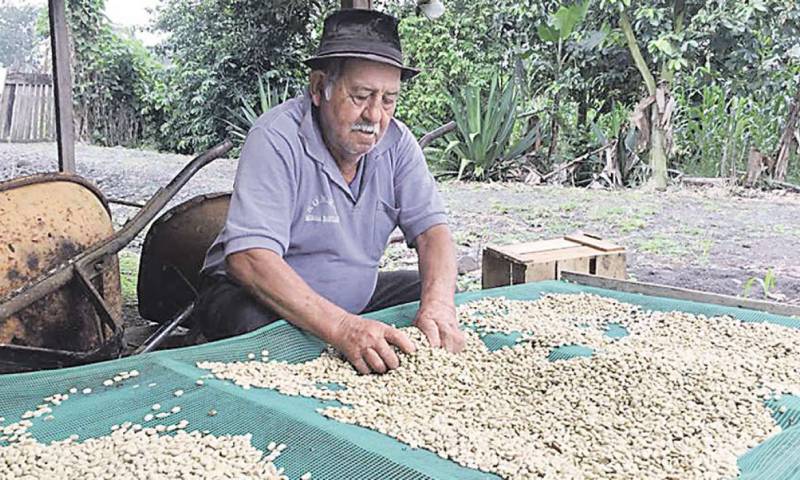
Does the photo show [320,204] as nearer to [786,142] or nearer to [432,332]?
[432,332]

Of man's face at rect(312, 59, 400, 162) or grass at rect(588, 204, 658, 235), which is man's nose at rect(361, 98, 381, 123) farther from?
grass at rect(588, 204, 658, 235)

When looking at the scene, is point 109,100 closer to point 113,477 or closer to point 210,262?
point 210,262

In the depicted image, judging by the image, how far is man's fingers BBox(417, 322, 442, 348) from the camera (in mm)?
1941

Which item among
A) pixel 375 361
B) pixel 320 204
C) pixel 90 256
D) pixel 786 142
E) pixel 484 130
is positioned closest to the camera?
pixel 375 361

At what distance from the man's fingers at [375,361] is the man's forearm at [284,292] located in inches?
5.1

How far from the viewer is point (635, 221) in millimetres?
5727

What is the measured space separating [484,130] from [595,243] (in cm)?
452

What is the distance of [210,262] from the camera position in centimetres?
239

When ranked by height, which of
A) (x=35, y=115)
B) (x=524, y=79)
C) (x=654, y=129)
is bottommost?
A: (x=654, y=129)

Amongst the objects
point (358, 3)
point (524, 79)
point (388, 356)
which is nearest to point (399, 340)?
point (388, 356)

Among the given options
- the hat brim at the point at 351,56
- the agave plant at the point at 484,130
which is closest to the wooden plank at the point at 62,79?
the hat brim at the point at 351,56

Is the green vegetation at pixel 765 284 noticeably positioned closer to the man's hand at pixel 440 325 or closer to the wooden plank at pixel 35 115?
the man's hand at pixel 440 325

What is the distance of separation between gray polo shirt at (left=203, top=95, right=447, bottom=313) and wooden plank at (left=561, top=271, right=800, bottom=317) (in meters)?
0.68

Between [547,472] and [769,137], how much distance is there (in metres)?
6.96
